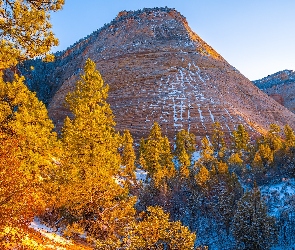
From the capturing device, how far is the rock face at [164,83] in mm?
81750

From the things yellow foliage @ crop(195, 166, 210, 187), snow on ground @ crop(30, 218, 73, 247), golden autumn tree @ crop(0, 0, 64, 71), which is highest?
golden autumn tree @ crop(0, 0, 64, 71)

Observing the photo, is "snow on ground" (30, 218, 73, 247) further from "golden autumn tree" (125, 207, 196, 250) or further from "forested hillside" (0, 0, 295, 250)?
"golden autumn tree" (125, 207, 196, 250)

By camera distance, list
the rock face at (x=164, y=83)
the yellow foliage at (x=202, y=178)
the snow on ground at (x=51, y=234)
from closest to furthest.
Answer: the snow on ground at (x=51, y=234)
the yellow foliage at (x=202, y=178)
the rock face at (x=164, y=83)

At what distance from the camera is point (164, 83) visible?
9925 centimetres

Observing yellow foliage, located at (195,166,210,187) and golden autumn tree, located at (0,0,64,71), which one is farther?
yellow foliage, located at (195,166,210,187)

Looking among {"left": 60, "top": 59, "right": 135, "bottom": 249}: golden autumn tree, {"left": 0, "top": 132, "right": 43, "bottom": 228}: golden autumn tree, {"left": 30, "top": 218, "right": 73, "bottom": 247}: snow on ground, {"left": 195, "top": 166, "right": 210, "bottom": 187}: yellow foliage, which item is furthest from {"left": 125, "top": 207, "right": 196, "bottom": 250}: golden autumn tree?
{"left": 195, "top": 166, "right": 210, "bottom": 187}: yellow foliage

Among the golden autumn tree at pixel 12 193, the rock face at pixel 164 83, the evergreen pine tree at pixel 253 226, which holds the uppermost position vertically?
the rock face at pixel 164 83

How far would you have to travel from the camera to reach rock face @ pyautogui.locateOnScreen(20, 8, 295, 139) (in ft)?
268

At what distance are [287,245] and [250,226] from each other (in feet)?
23.3

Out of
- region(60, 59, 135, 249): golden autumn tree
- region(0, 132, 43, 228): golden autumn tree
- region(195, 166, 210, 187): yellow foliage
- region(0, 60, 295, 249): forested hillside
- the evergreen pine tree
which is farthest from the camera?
region(195, 166, 210, 187): yellow foliage

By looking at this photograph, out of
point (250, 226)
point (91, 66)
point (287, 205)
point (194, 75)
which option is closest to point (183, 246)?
point (91, 66)

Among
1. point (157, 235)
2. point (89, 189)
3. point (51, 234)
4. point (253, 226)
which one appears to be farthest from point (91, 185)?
point (253, 226)

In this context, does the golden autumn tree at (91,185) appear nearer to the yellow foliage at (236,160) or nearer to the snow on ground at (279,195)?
the snow on ground at (279,195)

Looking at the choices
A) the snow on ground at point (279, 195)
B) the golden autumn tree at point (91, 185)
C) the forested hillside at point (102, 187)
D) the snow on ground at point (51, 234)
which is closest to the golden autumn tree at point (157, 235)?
the forested hillside at point (102, 187)
